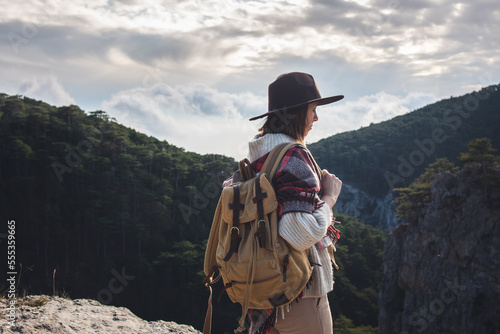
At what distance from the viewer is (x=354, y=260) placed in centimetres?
3184

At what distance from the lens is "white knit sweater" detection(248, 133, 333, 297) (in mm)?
1478

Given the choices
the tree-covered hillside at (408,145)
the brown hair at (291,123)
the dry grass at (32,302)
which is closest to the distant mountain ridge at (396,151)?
the tree-covered hillside at (408,145)

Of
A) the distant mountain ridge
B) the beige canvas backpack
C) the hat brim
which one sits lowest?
the beige canvas backpack

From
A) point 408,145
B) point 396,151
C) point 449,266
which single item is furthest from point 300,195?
point 408,145

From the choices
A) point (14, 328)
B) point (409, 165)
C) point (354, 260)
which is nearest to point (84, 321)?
point (14, 328)

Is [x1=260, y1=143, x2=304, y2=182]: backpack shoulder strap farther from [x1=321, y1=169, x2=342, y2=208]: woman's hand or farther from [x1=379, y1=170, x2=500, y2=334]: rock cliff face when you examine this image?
[x1=379, y1=170, x2=500, y2=334]: rock cliff face

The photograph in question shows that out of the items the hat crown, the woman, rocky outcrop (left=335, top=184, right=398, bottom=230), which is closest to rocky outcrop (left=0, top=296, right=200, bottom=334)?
the woman

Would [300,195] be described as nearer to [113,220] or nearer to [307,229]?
[307,229]

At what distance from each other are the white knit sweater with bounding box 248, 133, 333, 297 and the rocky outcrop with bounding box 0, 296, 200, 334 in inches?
90.9

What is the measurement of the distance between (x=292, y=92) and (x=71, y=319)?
285cm

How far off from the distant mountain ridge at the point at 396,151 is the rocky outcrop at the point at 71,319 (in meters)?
59.8

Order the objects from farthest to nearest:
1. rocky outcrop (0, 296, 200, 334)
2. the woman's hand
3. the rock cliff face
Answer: the rock cliff face → rocky outcrop (0, 296, 200, 334) → the woman's hand

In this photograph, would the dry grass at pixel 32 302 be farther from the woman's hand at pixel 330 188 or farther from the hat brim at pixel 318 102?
the woman's hand at pixel 330 188

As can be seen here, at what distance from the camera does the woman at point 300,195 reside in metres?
1.50
